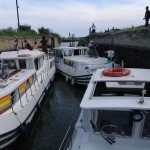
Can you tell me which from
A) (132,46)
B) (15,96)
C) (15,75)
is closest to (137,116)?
(15,96)

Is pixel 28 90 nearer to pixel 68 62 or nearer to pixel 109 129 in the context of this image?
pixel 109 129

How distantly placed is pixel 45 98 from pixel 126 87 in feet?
28.5

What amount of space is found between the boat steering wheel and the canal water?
384 cm

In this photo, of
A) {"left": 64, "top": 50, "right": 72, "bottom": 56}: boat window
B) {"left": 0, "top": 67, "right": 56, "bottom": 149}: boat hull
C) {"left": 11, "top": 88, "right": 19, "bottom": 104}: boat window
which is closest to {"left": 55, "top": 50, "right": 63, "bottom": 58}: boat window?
{"left": 64, "top": 50, "right": 72, "bottom": 56}: boat window

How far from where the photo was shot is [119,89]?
552cm

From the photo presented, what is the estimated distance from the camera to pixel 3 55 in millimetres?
12391

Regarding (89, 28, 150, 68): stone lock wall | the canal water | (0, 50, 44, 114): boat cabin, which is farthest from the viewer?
(89, 28, 150, 68): stone lock wall

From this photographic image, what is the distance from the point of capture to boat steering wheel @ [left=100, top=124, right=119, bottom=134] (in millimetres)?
4777

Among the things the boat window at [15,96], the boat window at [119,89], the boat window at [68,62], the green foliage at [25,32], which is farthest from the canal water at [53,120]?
the green foliage at [25,32]

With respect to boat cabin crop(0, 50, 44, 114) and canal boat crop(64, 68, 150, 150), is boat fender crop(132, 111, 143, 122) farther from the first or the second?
boat cabin crop(0, 50, 44, 114)

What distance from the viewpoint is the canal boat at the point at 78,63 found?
14919 millimetres

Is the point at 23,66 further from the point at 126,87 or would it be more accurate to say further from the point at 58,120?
the point at 126,87

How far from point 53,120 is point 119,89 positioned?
225 inches

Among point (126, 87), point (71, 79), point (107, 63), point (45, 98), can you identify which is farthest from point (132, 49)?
point (126, 87)
